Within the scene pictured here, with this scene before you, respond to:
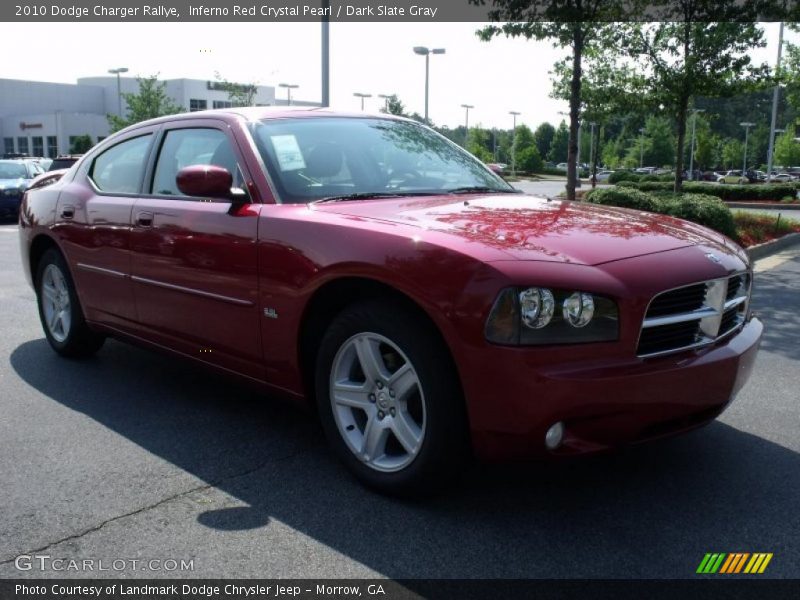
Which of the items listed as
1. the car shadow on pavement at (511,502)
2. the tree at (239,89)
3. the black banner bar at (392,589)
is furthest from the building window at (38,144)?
the black banner bar at (392,589)

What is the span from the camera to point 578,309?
2.89 m

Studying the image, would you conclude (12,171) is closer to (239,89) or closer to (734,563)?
(239,89)

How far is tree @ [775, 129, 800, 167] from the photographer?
247 ft

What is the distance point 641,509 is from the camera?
128 inches

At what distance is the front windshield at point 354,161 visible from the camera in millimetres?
4016

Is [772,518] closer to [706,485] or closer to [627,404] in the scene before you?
[706,485]

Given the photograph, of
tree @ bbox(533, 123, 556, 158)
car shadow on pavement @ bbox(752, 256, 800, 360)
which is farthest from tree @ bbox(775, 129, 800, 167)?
car shadow on pavement @ bbox(752, 256, 800, 360)

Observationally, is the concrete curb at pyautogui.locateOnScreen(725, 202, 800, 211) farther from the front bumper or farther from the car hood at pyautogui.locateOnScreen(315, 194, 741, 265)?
the front bumper

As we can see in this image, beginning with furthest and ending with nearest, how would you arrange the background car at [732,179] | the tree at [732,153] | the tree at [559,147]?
the tree at [559,147]
the tree at [732,153]
the background car at [732,179]

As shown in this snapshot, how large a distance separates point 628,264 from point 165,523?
79.8 inches

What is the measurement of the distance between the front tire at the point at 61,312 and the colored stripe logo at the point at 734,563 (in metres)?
4.11

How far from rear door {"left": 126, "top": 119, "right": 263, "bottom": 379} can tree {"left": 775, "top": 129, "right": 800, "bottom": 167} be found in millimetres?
78909

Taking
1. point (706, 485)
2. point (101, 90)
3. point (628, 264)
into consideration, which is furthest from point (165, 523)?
point (101, 90)

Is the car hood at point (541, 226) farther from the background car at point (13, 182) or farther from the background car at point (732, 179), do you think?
the background car at point (732, 179)
